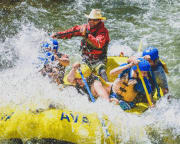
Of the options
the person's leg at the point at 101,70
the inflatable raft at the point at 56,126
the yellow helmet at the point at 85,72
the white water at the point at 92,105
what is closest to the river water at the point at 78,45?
the white water at the point at 92,105

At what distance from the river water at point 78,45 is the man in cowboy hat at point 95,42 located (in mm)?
731

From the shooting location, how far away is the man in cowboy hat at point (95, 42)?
14.8 feet

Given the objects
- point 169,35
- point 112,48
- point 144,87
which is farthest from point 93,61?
point 169,35

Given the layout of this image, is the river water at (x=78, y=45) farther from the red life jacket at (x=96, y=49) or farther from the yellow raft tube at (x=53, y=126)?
the red life jacket at (x=96, y=49)

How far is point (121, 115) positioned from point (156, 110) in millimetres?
745

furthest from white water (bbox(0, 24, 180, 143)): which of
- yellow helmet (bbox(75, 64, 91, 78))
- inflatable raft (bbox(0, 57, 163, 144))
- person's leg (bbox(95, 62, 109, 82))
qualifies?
person's leg (bbox(95, 62, 109, 82))

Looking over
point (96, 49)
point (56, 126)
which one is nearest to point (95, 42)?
point (96, 49)

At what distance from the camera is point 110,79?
189 inches

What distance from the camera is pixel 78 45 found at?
7.20 metres

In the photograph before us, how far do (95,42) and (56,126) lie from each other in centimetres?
190

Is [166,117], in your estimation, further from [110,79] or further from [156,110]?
[110,79]

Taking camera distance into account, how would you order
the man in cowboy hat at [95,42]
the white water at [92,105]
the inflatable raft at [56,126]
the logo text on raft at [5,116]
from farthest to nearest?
the man in cowboy hat at [95,42]
the white water at [92,105]
the logo text on raft at [5,116]
the inflatable raft at [56,126]

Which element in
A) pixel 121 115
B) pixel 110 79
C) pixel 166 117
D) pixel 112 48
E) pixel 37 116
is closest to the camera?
pixel 37 116

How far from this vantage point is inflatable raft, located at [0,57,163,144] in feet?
10.1
